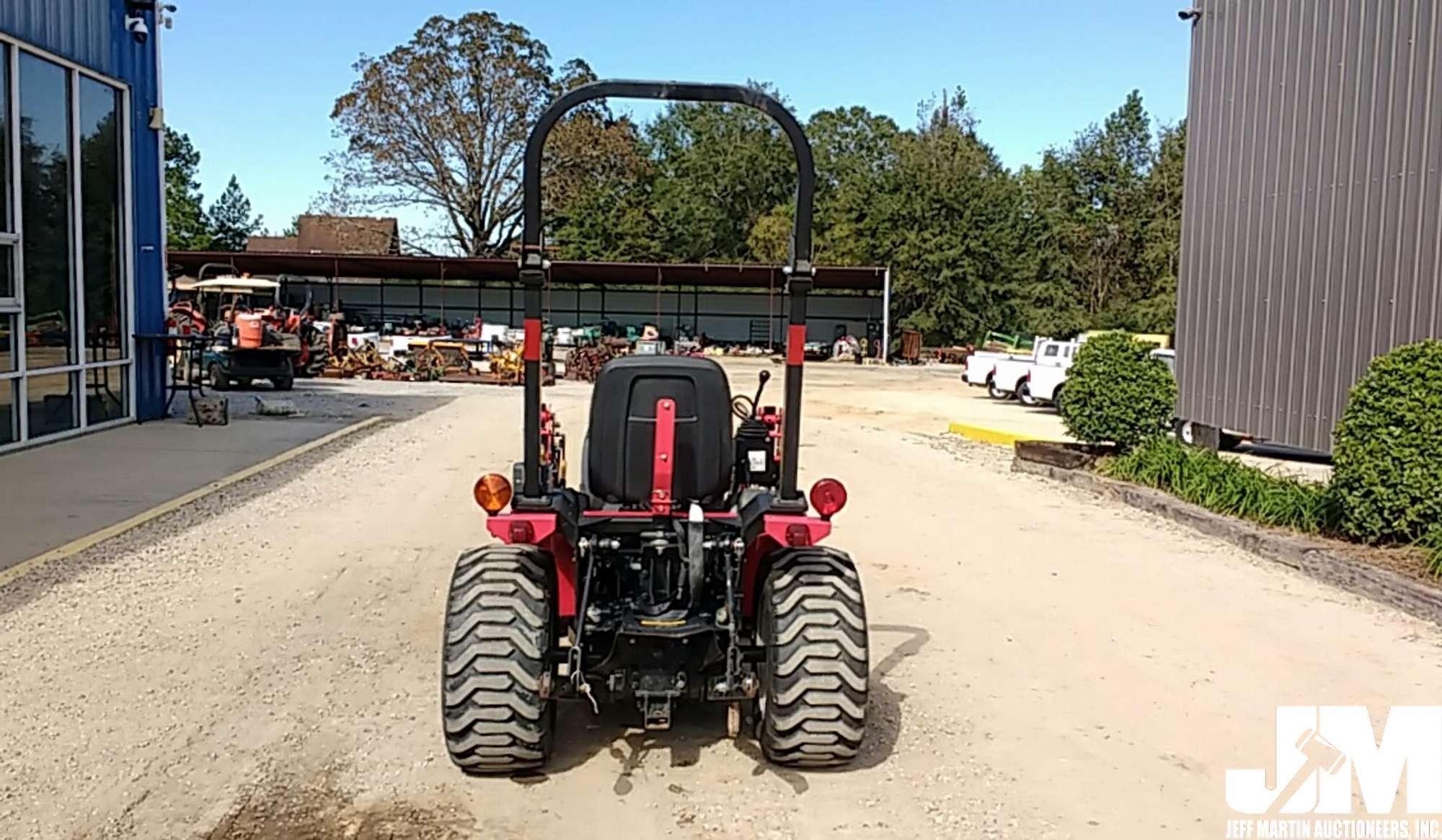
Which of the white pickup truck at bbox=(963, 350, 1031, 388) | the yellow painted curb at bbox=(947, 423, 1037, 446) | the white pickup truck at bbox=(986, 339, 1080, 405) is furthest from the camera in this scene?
the white pickup truck at bbox=(963, 350, 1031, 388)

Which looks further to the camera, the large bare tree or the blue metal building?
the large bare tree

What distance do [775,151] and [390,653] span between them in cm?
5249

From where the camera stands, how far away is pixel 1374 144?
10.4 meters

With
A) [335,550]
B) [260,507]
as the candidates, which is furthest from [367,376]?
[335,550]

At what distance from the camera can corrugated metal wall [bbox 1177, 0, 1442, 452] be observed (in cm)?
986

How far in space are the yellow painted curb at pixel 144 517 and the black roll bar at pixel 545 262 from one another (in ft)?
14.6

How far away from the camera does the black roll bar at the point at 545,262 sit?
439 cm

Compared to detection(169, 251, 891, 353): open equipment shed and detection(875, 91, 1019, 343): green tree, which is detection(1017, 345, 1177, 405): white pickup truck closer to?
detection(169, 251, 891, 353): open equipment shed

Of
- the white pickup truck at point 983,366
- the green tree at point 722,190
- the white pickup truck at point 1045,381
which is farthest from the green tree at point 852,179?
the white pickup truck at point 1045,381

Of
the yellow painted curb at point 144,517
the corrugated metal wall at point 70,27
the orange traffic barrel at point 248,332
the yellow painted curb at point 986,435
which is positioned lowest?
the yellow painted curb at point 144,517

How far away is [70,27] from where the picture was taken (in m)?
13.6

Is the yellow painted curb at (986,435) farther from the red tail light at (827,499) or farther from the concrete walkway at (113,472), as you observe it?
the red tail light at (827,499)

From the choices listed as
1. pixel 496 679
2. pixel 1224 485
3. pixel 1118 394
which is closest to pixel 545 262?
pixel 496 679

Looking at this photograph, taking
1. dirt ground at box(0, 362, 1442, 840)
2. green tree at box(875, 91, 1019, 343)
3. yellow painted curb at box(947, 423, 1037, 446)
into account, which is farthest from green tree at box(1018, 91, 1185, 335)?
dirt ground at box(0, 362, 1442, 840)
